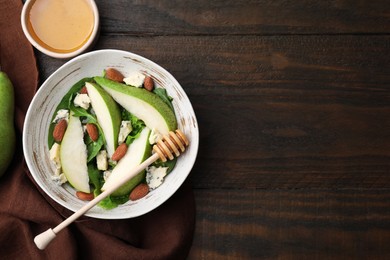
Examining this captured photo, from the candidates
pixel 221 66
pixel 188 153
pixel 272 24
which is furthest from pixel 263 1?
pixel 188 153

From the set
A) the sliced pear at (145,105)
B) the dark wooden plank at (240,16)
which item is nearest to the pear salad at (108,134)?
the sliced pear at (145,105)

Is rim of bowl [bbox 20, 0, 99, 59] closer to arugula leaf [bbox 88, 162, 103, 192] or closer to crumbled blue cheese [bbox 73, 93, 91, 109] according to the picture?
crumbled blue cheese [bbox 73, 93, 91, 109]

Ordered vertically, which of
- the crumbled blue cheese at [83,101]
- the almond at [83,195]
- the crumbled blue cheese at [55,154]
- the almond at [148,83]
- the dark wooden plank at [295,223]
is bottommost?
the dark wooden plank at [295,223]

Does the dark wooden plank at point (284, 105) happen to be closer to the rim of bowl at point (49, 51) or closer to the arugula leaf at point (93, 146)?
the rim of bowl at point (49, 51)

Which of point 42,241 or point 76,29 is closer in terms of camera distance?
point 42,241

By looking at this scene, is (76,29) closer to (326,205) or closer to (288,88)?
(288,88)
